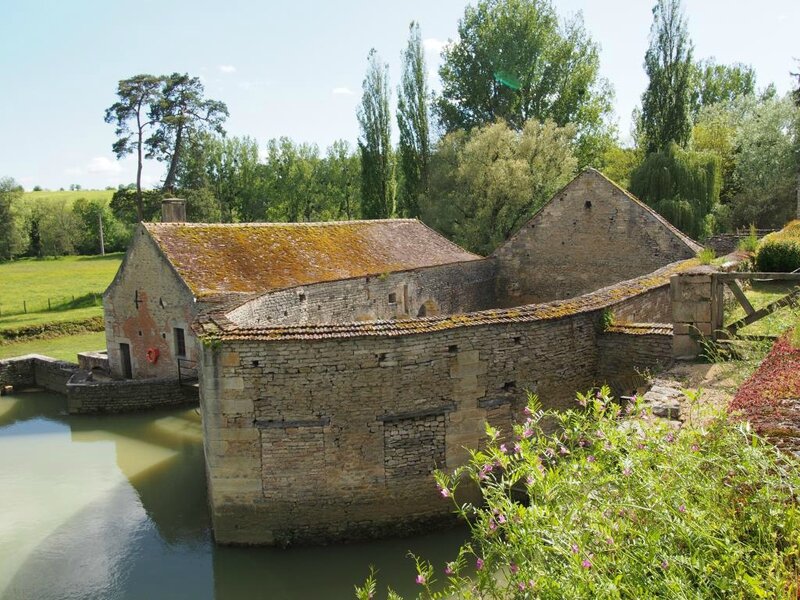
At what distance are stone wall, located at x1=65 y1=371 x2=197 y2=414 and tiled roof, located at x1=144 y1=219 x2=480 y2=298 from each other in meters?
3.49

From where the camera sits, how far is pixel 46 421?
19.3m

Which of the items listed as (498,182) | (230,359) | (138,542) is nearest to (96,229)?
(498,182)

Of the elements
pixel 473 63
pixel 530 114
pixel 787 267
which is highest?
pixel 473 63

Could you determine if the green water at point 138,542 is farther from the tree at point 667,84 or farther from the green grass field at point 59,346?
the tree at point 667,84

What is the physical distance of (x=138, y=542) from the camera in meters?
11.5

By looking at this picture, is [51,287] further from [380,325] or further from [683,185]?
[380,325]

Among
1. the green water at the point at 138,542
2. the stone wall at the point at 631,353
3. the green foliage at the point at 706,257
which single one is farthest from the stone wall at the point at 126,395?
the green foliage at the point at 706,257

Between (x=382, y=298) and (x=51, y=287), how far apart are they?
29.7 m

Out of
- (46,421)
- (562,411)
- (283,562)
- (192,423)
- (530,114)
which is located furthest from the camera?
(530,114)

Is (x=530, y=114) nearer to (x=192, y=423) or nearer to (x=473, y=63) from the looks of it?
(x=473, y=63)

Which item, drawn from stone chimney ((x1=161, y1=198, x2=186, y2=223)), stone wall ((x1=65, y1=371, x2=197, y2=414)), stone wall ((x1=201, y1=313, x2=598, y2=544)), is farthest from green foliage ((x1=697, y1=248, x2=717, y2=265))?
stone chimney ((x1=161, y1=198, x2=186, y2=223))

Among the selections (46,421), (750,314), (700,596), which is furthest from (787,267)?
(46,421)

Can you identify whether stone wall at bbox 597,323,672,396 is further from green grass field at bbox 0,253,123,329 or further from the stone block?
green grass field at bbox 0,253,123,329

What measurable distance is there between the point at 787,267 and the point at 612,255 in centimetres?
712
